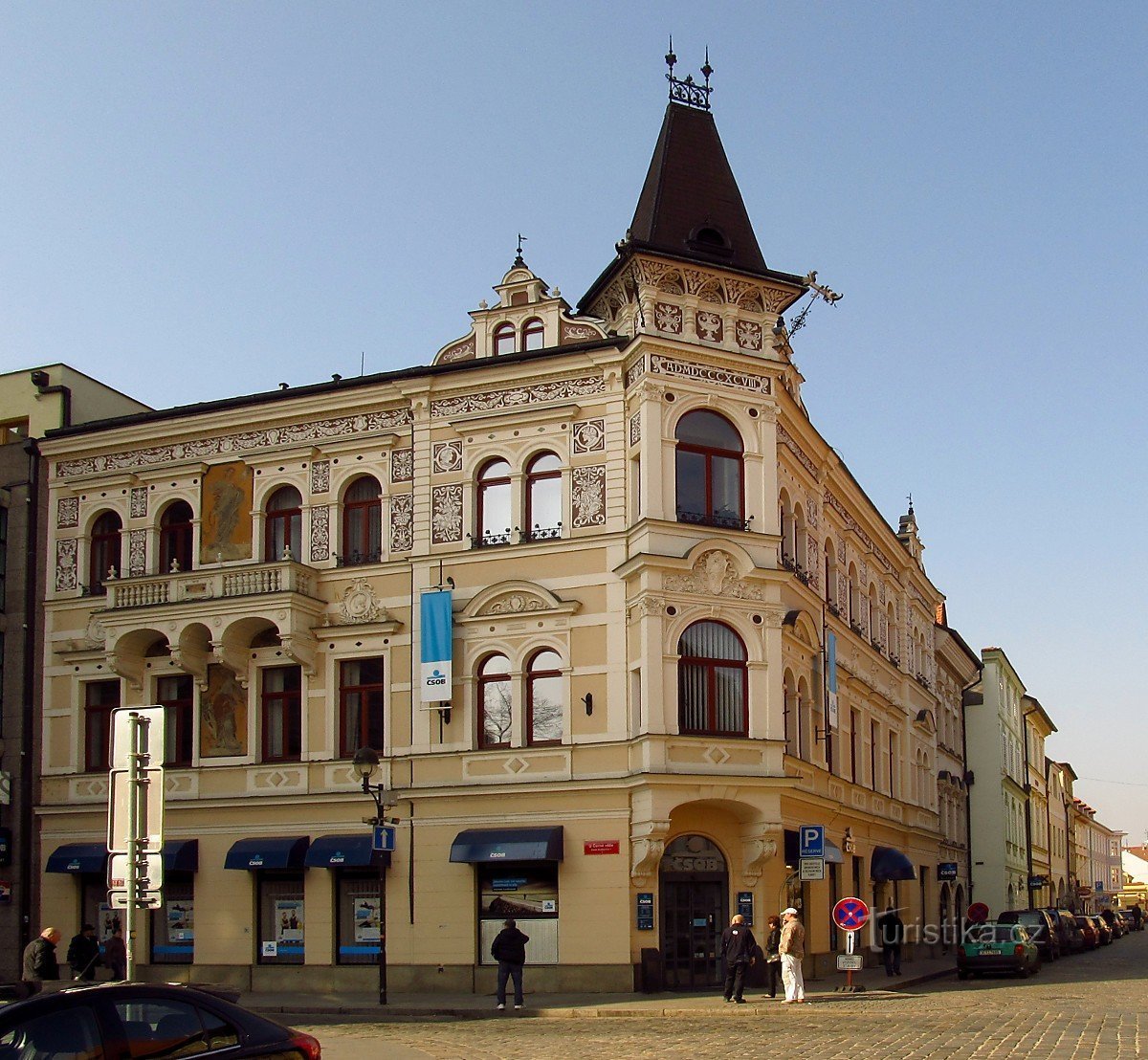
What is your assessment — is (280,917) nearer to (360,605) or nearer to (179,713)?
(179,713)

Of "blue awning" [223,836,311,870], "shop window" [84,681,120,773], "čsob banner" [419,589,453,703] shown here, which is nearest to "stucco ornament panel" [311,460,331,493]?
"čsob banner" [419,589,453,703]

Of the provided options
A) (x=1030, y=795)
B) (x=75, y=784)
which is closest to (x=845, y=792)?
(x=75, y=784)

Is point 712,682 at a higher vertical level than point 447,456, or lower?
lower

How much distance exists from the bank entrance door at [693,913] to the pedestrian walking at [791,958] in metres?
3.82

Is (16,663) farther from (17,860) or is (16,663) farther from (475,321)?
(475,321)

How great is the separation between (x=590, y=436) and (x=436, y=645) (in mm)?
5602

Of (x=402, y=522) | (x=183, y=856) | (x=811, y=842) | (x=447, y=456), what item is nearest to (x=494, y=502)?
(x=447, y=456)

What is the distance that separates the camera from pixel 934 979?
39.3m

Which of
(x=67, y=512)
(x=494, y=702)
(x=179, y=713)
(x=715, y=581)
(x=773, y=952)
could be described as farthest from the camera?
(x=67, y=512)

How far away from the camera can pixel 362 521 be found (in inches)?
1410

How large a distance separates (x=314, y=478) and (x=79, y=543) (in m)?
6.79

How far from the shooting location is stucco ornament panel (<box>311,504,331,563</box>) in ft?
117

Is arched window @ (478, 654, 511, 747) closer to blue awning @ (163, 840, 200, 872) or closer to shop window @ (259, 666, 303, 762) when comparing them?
shop window @ (259, 666, 303, 762)

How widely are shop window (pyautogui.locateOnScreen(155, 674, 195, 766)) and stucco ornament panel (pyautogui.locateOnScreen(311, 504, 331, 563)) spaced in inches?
176
